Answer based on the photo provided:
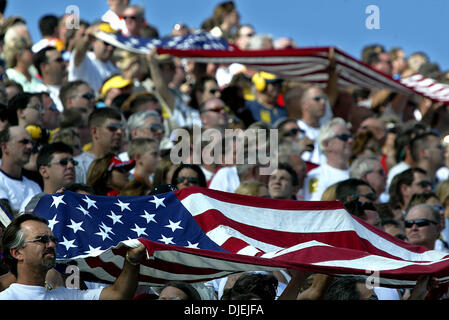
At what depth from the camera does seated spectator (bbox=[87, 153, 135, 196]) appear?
29.8ft

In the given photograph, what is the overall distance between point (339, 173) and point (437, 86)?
3722 mm

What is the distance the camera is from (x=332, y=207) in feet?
27.0

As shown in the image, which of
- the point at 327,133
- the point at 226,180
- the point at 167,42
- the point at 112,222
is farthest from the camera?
the point at 167,42

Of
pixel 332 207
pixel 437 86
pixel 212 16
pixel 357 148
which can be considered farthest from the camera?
pixel 212 16

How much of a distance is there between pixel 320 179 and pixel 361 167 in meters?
0.45

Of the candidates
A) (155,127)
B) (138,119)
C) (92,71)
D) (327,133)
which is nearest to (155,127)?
(155,127)

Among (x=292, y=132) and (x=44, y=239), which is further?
(x=292, y=132)

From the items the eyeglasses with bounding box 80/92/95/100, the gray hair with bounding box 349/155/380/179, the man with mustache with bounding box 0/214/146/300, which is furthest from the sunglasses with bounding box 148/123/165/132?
the man with mustache with bounding box 0/214/146/300

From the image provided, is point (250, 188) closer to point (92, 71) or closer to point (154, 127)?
point (154, 127)

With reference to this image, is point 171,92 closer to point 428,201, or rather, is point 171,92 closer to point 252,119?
point 252,119

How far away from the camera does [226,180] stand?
10242mm

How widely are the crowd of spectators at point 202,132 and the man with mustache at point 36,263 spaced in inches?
0.5

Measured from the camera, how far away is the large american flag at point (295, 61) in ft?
44.6
